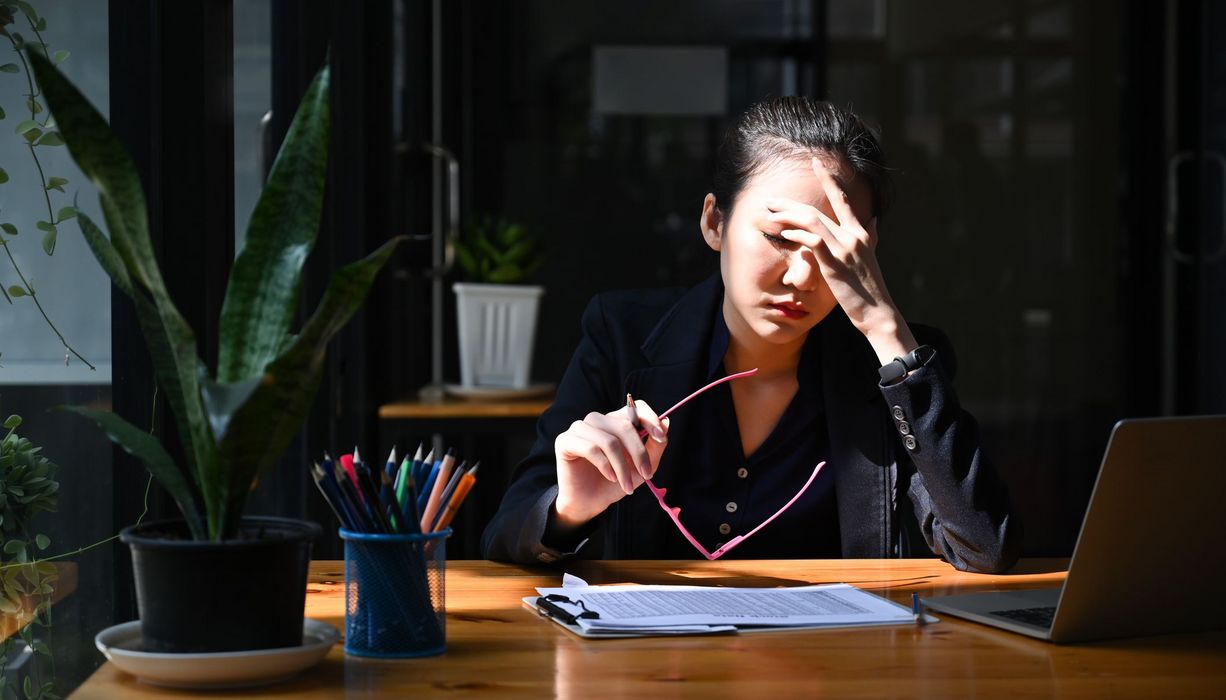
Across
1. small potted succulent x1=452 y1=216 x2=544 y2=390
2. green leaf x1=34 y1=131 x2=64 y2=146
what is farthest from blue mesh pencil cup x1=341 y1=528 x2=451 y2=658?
small potted succulent x1=452 y1=216 x2=544 y2=390

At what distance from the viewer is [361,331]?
3297 mm

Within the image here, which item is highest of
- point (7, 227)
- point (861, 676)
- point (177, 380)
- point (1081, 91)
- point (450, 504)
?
point (1081, 91)

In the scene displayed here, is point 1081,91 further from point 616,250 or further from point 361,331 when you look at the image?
point 361,331

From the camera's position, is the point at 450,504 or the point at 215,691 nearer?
the point at 215,691

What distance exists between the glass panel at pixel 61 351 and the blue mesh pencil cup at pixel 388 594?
0.38 m

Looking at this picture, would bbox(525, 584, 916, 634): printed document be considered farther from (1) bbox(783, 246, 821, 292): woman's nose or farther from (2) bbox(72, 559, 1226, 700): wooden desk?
(1) bbox(783, 246, 821, 292): woman's nose

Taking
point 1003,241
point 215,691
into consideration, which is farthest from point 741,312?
point 1003,241

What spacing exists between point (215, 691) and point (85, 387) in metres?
0.57

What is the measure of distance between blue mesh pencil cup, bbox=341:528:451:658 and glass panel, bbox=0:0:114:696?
1.23 feet

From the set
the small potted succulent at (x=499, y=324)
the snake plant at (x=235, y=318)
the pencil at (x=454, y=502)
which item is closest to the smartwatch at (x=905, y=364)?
the pencil at (x=454, y=502)

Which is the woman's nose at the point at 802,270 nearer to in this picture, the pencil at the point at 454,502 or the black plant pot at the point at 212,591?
the pencil at the point at 454,502

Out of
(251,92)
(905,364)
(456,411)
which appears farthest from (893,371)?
(456,411)

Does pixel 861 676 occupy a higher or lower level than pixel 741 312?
lower

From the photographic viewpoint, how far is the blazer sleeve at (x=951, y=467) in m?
1.66
